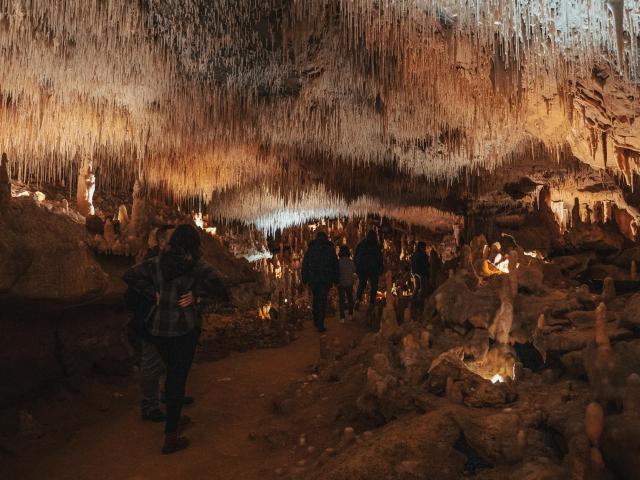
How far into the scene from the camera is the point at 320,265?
794cm

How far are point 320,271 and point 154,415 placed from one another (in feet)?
13.2

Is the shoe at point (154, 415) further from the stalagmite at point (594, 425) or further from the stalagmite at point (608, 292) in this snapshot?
the stalagmite at point (608, 292)

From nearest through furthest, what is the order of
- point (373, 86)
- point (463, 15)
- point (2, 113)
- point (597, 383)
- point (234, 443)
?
point (597, 383) → point (234, 443) → point (463, 15) → point (373, 86) → point (2, 113)

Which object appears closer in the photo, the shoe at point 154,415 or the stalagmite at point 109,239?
the shoe at point 154,415

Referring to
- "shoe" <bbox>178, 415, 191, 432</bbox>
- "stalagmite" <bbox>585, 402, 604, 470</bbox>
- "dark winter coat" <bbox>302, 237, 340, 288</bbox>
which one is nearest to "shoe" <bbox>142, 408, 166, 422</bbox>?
"shoe" <bbox>178, 415, 191, 432</bbox>

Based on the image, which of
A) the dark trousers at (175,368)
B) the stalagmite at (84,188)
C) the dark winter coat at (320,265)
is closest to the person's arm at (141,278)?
the dark trousers at (175,368)

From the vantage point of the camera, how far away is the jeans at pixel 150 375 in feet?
13.7

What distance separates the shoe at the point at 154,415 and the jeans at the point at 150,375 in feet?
0.05

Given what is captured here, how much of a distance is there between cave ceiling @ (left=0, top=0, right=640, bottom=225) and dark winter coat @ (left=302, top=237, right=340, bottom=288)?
222cm

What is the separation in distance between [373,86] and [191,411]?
4.98 m

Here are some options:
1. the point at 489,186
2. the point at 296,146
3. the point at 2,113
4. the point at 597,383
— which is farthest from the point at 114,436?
the point at 489,186

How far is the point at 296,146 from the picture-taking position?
9992mm

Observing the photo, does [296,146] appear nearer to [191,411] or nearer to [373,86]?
[373,86]

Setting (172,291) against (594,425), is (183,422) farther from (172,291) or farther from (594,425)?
(594,425)
